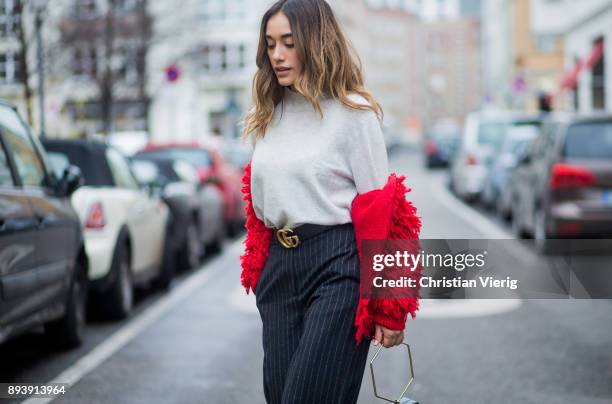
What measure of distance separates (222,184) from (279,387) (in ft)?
43.3

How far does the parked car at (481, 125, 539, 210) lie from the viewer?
1764 centimetres

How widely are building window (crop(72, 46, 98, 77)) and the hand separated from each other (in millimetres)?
20517

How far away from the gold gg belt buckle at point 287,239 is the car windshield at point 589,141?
9.54m

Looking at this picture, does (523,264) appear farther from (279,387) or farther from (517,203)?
(517,203)

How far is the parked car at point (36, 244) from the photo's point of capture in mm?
6336

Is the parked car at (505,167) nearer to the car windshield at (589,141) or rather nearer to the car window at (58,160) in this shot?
the car windshield at (589,141)

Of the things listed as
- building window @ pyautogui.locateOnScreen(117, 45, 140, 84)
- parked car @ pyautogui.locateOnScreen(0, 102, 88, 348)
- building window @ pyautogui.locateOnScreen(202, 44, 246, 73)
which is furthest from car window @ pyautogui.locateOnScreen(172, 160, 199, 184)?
building window @ pyautogui.locateOnScreen(202, 44, 246, 73)

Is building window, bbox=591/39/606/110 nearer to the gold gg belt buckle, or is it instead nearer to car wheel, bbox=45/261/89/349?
car wheel, bbox=45/261/89/349

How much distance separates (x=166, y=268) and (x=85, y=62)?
15659mm

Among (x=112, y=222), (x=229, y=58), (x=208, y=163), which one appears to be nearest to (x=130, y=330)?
(x=112, y=222)

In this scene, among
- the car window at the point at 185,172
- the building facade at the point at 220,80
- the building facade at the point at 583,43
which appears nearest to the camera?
the car window at the point at 185,172

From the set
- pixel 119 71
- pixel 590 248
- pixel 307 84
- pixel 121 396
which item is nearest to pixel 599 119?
pixel 121 396

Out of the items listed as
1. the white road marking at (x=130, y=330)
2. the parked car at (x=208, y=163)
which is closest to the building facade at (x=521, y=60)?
the parked car at (x=208, y=163)

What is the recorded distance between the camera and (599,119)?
12.9 metres
